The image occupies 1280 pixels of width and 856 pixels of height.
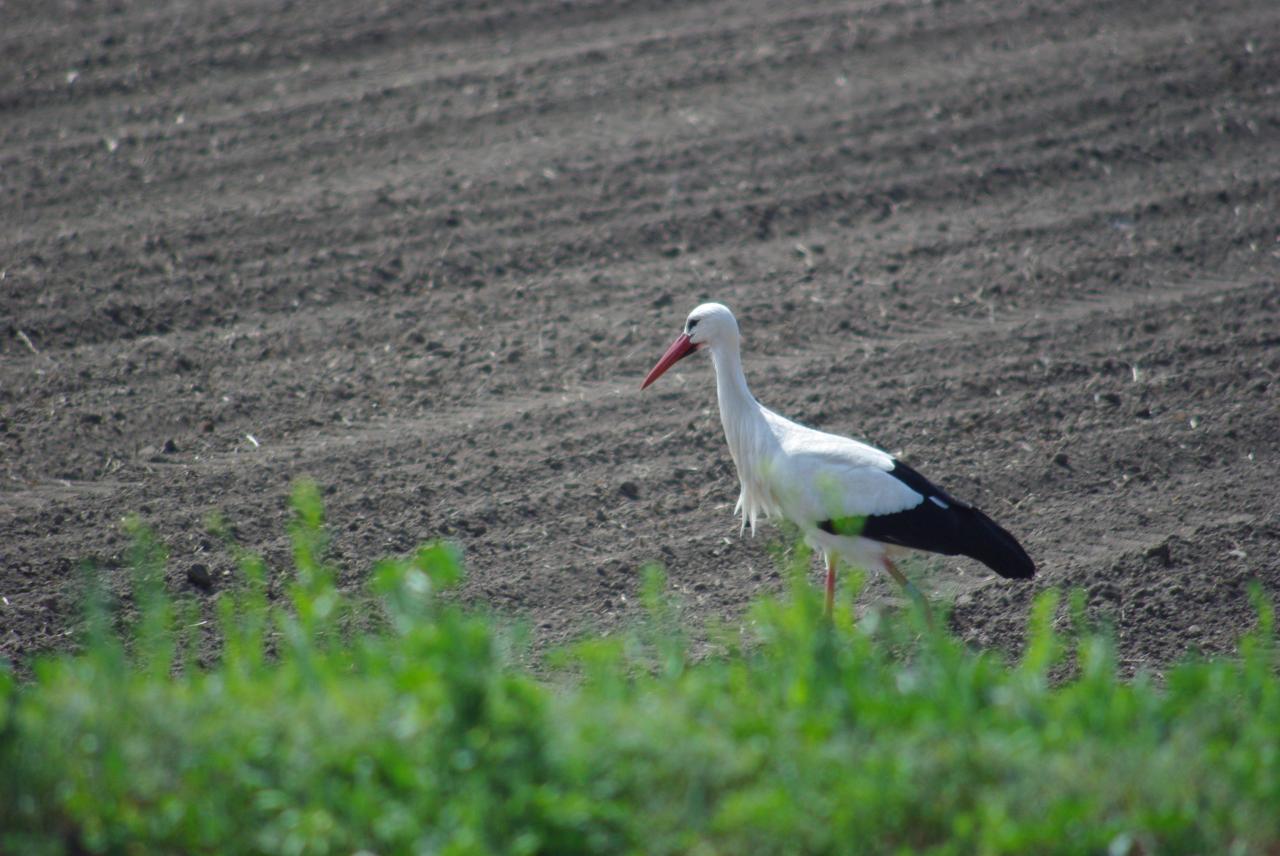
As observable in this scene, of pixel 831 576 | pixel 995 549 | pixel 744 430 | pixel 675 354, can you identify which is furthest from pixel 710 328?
pixel 995 549

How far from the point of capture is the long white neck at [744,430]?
5.94 m

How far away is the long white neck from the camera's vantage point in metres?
5.94

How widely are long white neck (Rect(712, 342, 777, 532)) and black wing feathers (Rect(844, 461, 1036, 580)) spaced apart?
58cm

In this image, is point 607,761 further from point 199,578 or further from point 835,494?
point 199,578

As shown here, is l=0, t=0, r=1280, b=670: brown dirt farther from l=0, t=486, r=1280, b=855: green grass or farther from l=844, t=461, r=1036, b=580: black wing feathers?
l=0, t=486, r=1280, b=855: green grass

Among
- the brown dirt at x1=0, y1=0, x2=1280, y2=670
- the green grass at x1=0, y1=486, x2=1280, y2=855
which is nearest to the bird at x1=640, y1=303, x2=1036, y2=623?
the brown dirt at x1=0, y1=0, x2=1280, y2=670

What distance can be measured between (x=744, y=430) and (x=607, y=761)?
260 centimetres

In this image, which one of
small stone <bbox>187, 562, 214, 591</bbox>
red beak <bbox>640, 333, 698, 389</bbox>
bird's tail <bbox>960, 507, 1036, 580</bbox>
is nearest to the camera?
bird's tail <bbox>960, 507, 1036, 580</bbox>

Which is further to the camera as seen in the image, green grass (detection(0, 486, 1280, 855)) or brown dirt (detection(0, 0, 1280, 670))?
brown dirt (detection(0, 0, 1280, 670))

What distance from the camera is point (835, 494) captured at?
5332 mm

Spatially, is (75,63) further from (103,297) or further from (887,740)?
(887,740)

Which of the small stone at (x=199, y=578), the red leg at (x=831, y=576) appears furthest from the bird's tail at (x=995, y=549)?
the small stone at (x=199, y=578)

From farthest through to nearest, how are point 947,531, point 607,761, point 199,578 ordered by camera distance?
1. point 199,578
2. point 947,531
3. point 607,761

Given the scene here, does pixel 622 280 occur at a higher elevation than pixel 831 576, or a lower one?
higher
